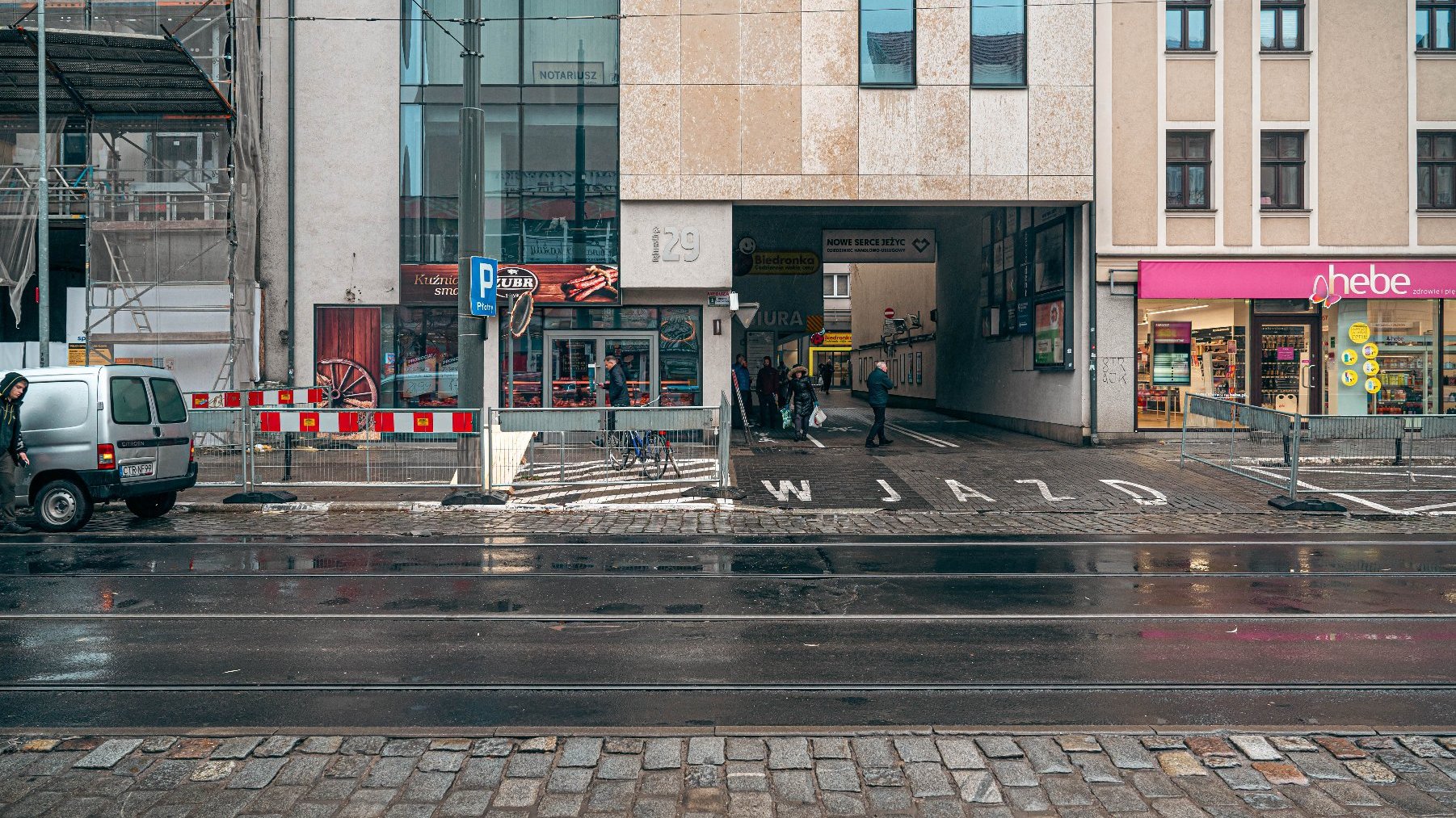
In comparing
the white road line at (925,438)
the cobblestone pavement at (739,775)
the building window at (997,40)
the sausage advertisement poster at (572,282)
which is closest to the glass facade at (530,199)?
the sausage advertisement poster at (572,282)

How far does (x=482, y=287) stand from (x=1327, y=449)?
41.3 ft

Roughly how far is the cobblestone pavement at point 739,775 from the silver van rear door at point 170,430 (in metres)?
8.83

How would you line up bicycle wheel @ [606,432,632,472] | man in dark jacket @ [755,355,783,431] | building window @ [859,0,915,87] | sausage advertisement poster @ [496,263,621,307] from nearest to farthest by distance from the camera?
bicycle wheel @ [606,432,632,472]
building window @ [859,0,915,87]
sausage advertisement poster @ [496,263,621,307]
man in dark jacket @ [755,355,783,431]

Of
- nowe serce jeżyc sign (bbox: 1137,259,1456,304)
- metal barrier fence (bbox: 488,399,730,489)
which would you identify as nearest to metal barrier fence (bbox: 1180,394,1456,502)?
nowe serce jeżyc sign (bbox: 1137,259,1456,304)

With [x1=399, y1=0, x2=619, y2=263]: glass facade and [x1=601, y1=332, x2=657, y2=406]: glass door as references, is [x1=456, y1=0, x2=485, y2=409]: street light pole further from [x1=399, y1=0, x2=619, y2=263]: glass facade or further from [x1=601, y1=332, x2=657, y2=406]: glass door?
[x1=601, y1=332, x2=657, y2=406]: glass door

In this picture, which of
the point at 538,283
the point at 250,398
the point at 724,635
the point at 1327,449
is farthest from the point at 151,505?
the point at 1327,449

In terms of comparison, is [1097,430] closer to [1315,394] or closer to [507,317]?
[1315,394]

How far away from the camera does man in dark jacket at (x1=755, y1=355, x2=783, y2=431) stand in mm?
26594

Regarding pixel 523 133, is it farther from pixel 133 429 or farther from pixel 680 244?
pixel 133 429

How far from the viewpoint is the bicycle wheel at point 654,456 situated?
15289mm

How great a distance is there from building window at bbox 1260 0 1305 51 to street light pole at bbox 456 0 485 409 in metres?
16.2

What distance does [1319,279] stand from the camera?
852 inches

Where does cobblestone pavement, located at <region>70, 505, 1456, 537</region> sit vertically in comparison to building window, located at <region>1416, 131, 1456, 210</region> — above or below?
below

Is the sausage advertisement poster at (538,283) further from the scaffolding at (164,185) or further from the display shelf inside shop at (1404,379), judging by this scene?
the display shelf inside shop at (1404,379)
